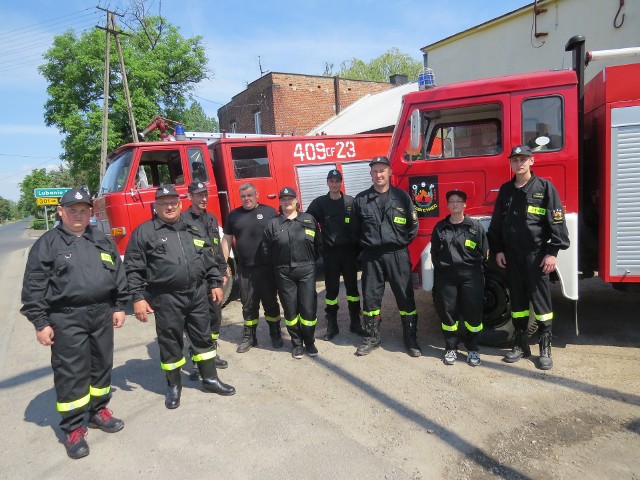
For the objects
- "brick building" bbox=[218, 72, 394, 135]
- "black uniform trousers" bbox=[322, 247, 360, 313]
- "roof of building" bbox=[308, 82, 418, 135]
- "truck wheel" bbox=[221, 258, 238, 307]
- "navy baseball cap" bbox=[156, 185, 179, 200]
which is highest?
"brick building" bbox=[218, 72, 394, 135]

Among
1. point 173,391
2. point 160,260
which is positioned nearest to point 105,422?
point 173,391

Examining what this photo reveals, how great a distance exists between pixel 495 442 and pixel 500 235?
69.8 inches

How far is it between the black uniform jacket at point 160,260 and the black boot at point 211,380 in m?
0.69

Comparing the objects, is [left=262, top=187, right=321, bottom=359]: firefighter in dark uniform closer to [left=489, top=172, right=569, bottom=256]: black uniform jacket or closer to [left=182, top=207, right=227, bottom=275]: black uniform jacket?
[left=182, top=207, right=227, bottom=275]: black uniform jacket

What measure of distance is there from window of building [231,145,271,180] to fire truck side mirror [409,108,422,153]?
300cm

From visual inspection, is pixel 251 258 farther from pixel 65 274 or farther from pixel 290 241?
pixel 65 274

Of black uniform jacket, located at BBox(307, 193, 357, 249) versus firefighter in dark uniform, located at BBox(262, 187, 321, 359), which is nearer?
firefighter in dark uniform, located at BBox(262, 187, 321, 359)

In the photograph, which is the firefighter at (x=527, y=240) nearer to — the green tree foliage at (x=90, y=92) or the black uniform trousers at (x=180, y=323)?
the black uniform trousers at (x=180, y=323)

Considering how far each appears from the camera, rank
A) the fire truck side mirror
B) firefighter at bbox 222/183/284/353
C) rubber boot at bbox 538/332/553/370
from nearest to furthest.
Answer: rubber boot at bbox 538/332/553/370, the fire truck side mirror, firefighter at bbox 222/183/284/353

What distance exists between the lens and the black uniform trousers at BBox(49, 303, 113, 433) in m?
2.87

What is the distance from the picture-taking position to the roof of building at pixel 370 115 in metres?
14.6

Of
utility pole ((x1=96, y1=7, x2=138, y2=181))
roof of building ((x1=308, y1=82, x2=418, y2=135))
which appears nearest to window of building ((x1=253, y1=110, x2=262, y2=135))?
roof of building ((x1=308, y1=82, x2=418, y2=135))

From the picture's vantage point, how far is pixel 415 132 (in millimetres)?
4117

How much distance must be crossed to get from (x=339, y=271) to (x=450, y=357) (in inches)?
56.4
